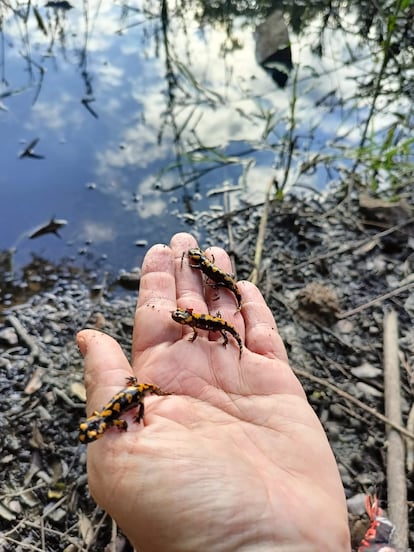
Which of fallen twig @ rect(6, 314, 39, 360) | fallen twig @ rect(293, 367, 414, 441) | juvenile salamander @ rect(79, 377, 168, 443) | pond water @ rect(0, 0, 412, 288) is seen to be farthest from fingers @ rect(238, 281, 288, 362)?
pond water @ rect(0, 0, 412, 288)

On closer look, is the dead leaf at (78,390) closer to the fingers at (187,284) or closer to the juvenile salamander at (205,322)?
the fingers at (187,284)

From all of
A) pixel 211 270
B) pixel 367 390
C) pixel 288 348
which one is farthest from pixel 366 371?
pixel 211 270

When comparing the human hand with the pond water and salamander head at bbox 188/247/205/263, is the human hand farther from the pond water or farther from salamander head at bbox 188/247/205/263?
the pond water

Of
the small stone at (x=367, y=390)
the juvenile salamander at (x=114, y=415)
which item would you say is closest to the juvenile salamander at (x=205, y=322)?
the juvenile salamander at (x=114, y=415)

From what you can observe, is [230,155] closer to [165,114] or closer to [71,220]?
[165,114]

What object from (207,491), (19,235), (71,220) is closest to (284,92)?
(71,220)
